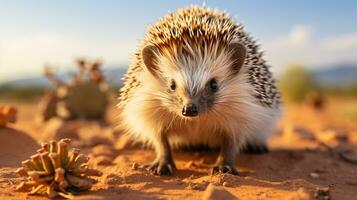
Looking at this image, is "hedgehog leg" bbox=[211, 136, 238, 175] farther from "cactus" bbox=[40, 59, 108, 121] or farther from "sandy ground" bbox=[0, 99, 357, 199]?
"cactus" bbox=[40, 59, 108, 121]

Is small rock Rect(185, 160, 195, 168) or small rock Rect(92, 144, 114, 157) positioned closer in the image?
small rock Rect(185, 160, 195, 168)

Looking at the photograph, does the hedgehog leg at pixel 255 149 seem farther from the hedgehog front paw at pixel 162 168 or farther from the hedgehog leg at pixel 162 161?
the hedgehog front paw at pixel 162 168

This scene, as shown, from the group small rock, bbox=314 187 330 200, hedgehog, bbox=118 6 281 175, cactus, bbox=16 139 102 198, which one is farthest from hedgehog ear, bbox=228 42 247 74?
cactus, bbox=16 139 102 198

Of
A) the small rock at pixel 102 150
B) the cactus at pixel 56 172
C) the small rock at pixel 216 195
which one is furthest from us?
the small rock at pixel 102 150

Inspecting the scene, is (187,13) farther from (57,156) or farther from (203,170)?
(57,156)

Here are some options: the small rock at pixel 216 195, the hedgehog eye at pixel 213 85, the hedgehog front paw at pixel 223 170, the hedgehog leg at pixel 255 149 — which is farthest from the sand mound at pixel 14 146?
the hedgehog leg at pixel 255 149

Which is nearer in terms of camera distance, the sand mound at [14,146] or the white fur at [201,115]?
the white fur at [201,115]

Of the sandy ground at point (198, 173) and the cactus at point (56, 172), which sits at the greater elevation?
the cactus at point (56, 172)

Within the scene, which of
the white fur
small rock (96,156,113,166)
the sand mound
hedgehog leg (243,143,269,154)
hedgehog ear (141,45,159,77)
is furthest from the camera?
hedgehog leg (243,143,269,154)
